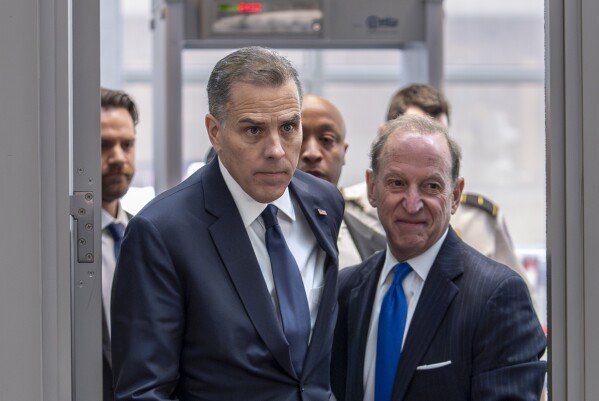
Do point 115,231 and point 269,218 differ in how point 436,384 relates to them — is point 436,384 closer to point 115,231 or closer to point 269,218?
point 269,218

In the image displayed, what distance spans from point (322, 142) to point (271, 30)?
871 mm

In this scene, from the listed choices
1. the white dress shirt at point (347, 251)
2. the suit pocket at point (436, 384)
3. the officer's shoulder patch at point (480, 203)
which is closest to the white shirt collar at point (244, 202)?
the suit pocket at point (436, 384)

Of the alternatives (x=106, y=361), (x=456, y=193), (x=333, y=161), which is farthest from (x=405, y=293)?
(x=106, y=361)

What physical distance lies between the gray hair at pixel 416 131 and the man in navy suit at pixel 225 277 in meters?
0.37

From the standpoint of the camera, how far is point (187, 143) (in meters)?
8.89

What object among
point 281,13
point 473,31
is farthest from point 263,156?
point 473,31

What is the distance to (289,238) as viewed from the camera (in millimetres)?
2051

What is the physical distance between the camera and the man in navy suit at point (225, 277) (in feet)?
5.98

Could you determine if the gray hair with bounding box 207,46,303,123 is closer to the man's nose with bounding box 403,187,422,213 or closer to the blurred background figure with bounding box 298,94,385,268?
the man's nose with bounding box 403,187,422,213

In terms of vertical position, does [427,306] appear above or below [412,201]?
below

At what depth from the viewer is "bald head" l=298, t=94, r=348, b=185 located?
9.59 feet

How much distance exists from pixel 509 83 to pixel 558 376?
7.87m

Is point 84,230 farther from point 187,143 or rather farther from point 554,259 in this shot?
point 187,143

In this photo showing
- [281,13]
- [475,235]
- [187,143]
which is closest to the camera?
[475,235]
